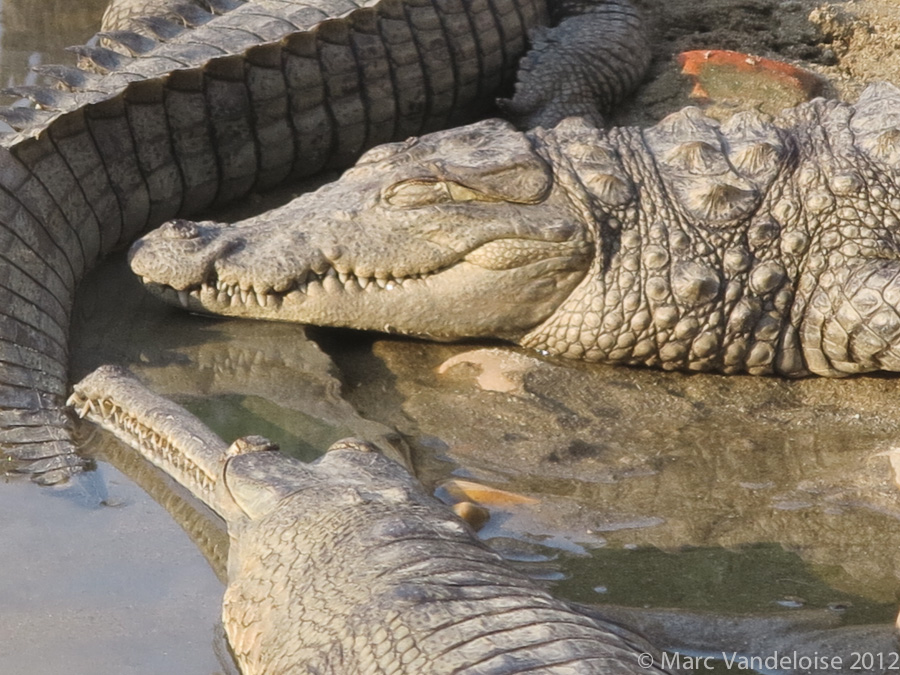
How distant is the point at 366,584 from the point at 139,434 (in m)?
1.16

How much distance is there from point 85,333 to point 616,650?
96.3 inches

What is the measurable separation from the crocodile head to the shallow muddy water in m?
0.15

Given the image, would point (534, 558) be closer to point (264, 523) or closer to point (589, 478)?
point (589, 478)

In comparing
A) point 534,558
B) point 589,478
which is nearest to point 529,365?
point 589,478

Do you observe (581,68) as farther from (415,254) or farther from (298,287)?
(298,287)

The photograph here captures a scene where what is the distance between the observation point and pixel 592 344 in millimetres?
4102

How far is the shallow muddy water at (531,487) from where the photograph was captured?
9.44 ft

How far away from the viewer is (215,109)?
15.8 feet

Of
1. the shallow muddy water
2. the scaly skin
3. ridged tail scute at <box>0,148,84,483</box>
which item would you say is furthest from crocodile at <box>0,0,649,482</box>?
the scaly skin

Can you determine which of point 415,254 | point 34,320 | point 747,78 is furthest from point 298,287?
point 747,78

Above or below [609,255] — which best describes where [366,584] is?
above

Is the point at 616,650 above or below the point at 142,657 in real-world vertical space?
above

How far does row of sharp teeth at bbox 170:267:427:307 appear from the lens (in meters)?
4.10

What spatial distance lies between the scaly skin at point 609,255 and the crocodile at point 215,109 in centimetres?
44
